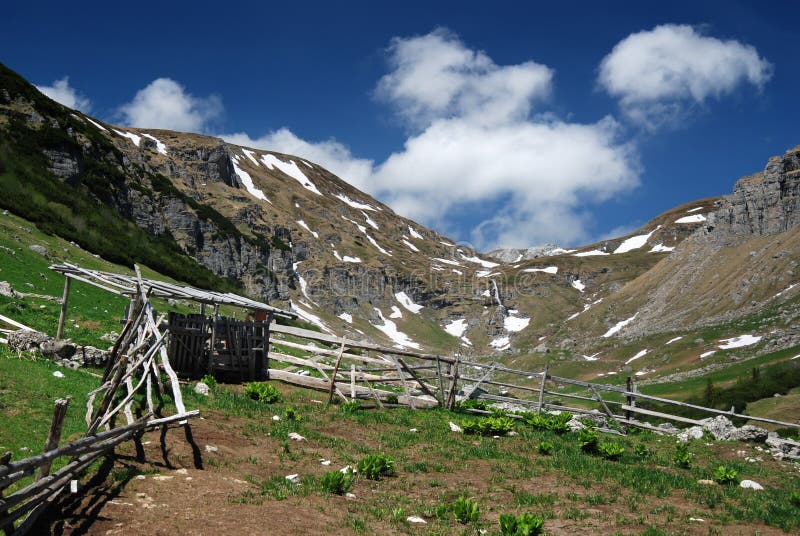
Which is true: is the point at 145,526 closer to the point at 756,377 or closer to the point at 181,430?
the point at 181,430

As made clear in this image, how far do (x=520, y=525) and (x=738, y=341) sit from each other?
93.7 metres

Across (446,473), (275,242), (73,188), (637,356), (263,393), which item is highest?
(275,242)

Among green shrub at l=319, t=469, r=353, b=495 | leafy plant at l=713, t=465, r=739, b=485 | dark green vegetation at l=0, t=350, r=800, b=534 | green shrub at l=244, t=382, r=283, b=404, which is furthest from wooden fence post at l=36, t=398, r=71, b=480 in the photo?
leafy plant at l=713, t=465, r=739, b=485

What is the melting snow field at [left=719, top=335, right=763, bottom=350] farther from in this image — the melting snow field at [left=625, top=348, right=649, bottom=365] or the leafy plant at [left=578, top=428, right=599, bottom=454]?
the leafy plant at [left=578, top=428, right=599, bottom=454]

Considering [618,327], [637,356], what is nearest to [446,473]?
[637,356]

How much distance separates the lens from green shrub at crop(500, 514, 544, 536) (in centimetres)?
845

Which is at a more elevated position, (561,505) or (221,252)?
(221,252)

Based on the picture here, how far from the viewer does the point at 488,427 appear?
1734 cm

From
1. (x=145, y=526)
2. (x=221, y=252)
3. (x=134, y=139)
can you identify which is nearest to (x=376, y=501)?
(x=145, y=526)

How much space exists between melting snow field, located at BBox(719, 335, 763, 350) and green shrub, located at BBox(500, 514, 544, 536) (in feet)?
297

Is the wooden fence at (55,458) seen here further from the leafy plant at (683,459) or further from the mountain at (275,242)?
the mountain at (275,242)

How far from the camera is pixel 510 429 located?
57.9 ft

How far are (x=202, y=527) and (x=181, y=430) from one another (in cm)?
481

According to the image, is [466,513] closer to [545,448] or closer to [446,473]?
[446,473]
